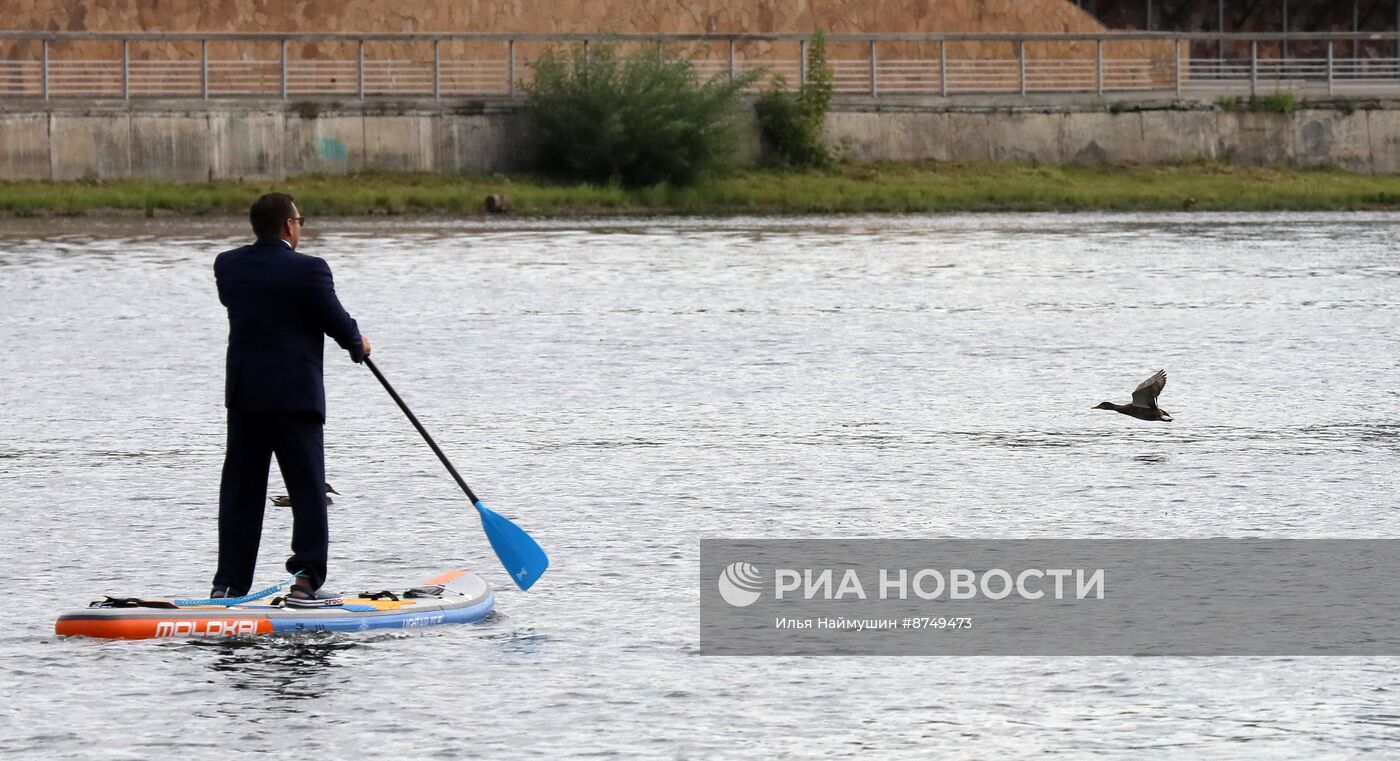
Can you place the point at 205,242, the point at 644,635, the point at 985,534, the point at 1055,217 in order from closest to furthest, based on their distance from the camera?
1. the point at 644,635
2. the point at 985,534
3. the point at 205,242
4. the point at 1055,217

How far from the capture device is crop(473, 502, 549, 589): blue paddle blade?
31.5ft

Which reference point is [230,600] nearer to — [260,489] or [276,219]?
[260,489]

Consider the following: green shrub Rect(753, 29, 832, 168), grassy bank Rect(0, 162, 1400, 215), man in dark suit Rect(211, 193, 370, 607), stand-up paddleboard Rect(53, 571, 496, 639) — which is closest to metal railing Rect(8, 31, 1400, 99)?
green shrub Rect(753, 29, 832, 168)

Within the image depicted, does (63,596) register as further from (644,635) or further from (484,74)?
(484,74)

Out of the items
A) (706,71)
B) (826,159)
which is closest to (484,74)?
(706,71)

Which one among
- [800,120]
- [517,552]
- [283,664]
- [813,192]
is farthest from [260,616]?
[800,120]

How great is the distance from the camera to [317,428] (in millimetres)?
9125

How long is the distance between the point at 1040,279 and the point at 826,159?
Result: 19275 mm

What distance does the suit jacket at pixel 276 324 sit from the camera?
29.5 ft

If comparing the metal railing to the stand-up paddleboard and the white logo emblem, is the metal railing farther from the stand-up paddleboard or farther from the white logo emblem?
the stand-up paddleboard

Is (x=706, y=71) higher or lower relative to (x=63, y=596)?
higher

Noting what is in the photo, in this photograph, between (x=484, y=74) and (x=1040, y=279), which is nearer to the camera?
(x=1040, y=279)

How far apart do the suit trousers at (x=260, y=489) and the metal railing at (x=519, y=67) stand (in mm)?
33609

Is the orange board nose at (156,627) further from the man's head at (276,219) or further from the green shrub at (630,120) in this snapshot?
the green shrub at (630,120)
